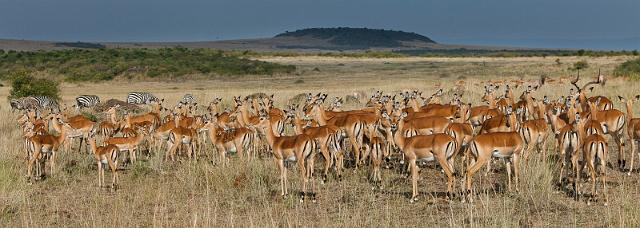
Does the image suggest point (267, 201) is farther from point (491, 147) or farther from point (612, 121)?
point (612, 121)

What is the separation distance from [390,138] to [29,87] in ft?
71.5

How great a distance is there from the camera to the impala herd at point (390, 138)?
10445 mm

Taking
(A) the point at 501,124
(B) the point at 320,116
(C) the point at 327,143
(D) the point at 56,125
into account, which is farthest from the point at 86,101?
(A) the point at 501,124

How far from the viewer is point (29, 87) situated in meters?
30.2

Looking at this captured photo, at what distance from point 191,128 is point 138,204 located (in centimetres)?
473

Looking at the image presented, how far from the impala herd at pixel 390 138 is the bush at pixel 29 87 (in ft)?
40.3

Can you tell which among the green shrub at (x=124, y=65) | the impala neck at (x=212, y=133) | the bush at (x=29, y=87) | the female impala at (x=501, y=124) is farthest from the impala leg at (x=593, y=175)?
the green shrub at (x=124, y=65)

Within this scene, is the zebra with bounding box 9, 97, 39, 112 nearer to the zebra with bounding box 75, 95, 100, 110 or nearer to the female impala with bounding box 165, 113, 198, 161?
the zebra with bounding box 75, 95, 100, 110

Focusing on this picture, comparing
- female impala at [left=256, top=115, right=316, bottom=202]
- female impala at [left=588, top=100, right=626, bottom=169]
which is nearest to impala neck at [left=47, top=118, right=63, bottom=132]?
female impala at [left=256, top=115, right=316, bottom=202]

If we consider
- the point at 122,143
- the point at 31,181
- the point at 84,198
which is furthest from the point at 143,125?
the point at 84,198

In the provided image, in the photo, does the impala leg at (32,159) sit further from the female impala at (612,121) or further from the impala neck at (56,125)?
the female impala at (612,121)

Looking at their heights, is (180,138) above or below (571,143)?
below

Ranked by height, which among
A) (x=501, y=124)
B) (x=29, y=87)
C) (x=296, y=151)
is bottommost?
(x=29, y=87)

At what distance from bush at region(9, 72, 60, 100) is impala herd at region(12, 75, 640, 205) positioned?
12280 millimetres
